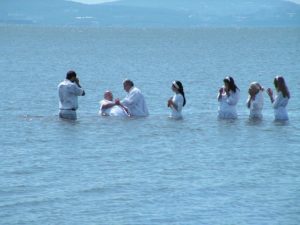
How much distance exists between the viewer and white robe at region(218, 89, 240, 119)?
24125 millimetres

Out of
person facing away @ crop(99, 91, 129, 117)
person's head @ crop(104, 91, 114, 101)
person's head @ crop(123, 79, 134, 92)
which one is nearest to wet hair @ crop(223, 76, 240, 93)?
person's head @ crop(123, 79, 134, 92)

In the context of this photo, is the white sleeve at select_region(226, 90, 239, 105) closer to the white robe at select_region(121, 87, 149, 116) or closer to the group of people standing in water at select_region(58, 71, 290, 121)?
the group of people standing in water at select_region(58, 71, 290, 121)

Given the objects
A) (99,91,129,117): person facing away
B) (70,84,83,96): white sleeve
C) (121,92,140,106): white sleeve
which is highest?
(70,84,83,96): white sleeve

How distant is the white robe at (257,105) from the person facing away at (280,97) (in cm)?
26

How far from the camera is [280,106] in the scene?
24.4 metres

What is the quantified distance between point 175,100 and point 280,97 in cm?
240

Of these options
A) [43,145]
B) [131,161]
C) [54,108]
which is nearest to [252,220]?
[131,161]

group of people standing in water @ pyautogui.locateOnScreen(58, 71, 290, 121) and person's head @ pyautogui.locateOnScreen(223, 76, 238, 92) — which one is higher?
person's head @ pyautogui.locateOnScreen(223, 76, 238, 92)

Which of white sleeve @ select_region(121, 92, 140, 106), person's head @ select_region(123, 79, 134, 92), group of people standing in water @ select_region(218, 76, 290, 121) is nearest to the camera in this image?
group of people standing in water @ select_region(218, 76, 290, 121)

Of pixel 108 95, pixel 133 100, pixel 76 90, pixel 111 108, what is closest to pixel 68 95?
pixel 76 90

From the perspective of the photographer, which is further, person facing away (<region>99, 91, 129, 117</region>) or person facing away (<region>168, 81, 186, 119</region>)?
person facing away (<region>99, 91, 129, 117</region>)

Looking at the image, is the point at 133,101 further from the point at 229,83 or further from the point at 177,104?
the point at 229,83

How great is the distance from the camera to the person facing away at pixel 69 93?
76.7 ft

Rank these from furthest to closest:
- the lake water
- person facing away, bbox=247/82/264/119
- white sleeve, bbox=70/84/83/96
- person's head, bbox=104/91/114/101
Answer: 1. person's head, bbox=104/91/114/101
2. person facing away, bbox=247/82/264/119
3. white sleeve, bbox=70/84/83/96
4. the lake water
